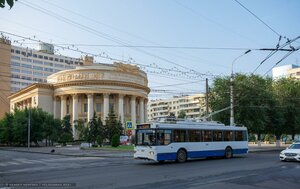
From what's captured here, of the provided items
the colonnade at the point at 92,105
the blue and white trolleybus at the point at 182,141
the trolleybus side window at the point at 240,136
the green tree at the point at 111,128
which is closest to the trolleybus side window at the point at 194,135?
the blue and white trolleybus at the point at 182,141

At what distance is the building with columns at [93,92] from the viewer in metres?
86.2

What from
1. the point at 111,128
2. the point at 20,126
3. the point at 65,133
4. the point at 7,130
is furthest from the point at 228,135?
the point at 7,130

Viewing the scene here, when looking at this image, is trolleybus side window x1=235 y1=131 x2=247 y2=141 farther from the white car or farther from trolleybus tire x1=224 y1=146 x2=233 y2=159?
the white car

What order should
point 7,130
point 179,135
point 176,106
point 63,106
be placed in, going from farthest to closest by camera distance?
point 176,106 → point 63,106 → point 7,130 → point 179,135

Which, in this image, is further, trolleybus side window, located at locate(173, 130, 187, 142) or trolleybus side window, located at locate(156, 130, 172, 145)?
trolleybus side window, located at locate(173, 130, 187, 142)

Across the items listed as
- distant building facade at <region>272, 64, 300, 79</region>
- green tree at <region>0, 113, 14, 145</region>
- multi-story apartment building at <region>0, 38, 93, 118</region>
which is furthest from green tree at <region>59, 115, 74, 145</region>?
distant building facade at <region>272, 64, 300, 79</region>

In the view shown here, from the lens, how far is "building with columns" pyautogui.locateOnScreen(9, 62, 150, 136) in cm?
8625

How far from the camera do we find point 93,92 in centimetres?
8625

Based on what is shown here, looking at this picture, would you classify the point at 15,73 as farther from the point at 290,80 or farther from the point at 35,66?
the point at 290,80

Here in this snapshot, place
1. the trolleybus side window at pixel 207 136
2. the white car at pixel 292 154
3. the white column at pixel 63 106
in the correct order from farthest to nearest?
the white column at pixel 63 106 → the trolleybus side window at pixel 207 136 → the white car at pixel 292 154

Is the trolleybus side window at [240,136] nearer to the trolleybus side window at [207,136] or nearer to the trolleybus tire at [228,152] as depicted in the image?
the trolleybus tire at [228,152]

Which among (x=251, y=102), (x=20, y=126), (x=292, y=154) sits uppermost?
(x=251, y=102)

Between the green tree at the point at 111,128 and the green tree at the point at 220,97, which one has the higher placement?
the green tree at the point at 220,97

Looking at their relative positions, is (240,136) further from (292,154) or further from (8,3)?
(8,3)
